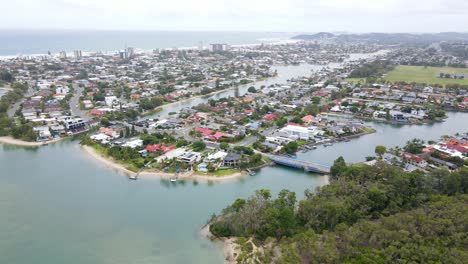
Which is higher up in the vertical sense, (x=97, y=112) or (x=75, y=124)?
(x=97, y=112)

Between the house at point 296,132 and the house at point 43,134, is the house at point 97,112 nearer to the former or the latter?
the house at point 43,134

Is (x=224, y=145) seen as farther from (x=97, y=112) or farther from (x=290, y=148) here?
(x=97, y=112)

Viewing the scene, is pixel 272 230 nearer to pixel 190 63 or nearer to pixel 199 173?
pixel 199 173

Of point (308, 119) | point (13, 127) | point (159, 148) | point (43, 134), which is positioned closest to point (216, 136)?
point (159, 148)

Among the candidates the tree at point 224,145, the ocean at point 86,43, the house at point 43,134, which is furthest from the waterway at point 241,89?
the ocean at point 86,43

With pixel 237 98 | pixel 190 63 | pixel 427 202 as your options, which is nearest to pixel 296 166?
pixel 427 202

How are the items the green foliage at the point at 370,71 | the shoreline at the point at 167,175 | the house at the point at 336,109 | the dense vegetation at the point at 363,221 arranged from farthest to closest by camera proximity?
the green foliage at the point at 370,71, the house at the point at 336,109, the shoreline at the point at 167,175, the dense vegetation at the point at 363,221
